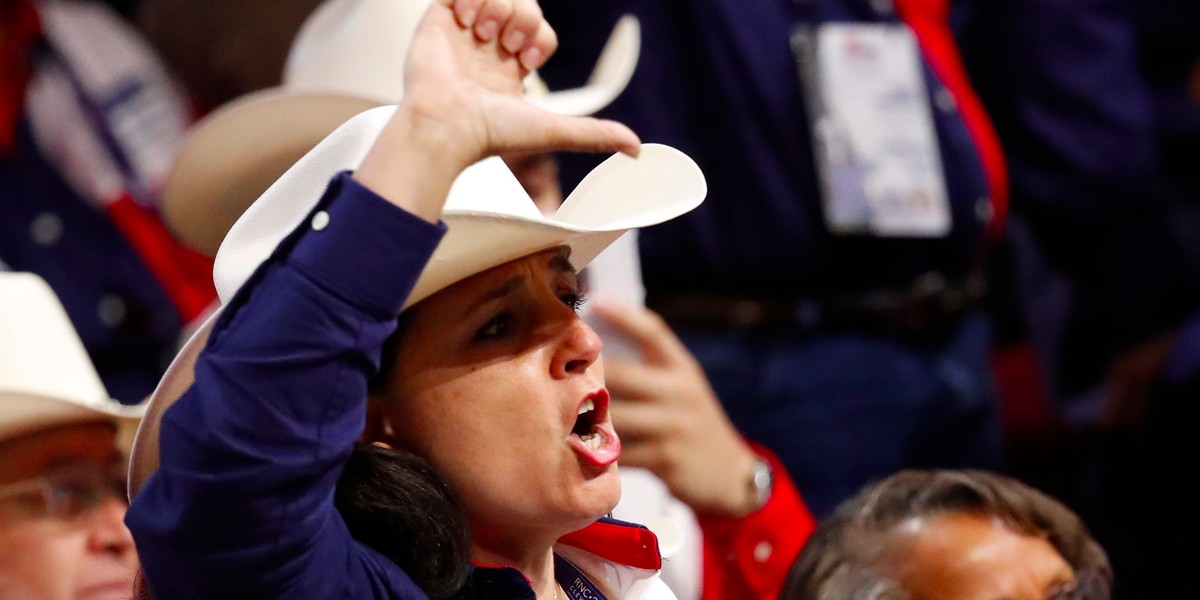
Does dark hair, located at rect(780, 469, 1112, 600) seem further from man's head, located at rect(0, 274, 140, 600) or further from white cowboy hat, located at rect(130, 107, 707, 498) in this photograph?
man's head, located at rect(0, 274, 140, 600)

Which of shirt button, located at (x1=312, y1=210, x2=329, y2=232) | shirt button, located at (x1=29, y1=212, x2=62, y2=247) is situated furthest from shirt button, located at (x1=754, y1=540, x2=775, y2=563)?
shirt button, located at (x1=29, y1=212, x2=62, y2=247)

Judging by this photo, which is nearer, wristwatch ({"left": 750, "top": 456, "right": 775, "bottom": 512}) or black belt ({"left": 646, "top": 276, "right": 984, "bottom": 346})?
wristwatch ({"left": 750, "top": 456, "right": 775, "bottom": 512})

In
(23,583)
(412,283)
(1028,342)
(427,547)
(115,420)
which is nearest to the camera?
(412,283)

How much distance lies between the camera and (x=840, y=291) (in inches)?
105

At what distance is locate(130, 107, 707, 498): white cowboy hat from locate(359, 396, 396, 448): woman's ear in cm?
9

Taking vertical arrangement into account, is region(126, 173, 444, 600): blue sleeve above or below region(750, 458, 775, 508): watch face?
above

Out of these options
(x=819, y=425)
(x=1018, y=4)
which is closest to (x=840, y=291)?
(x=819, y=425)

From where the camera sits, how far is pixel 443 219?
1104 millimetres

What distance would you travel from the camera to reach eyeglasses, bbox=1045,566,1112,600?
149 cm

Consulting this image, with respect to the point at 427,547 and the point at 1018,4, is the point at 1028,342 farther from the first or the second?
the point at 427,547

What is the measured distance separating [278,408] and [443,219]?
0.20m

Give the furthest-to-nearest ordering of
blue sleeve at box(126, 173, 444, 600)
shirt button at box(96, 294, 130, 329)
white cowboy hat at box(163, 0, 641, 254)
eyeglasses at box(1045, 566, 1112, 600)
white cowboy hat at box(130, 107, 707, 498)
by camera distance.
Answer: shirt button at box(96, 294, 130, 329) → white cowboy hat at box(163, 0, 641, 254) → eyeglasses at box(1045, 566, 1112, 600) → white cowboy hat at box(130, 107, 707, 498) → blue sleeve at box(126, 173, 444, 600)

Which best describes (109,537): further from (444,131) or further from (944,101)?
(944,101)

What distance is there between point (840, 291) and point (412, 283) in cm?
175
